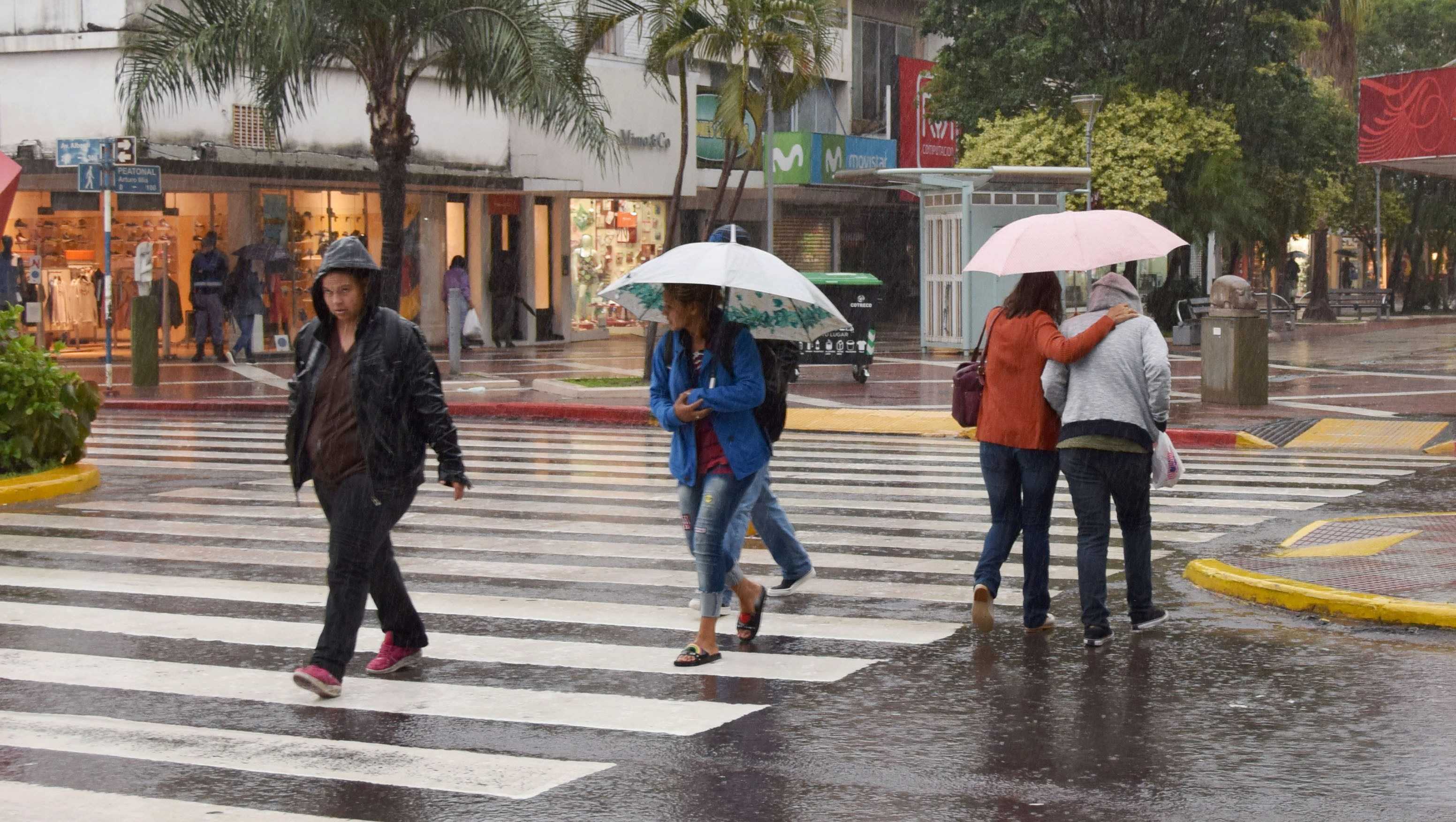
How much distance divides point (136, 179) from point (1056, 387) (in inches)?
708

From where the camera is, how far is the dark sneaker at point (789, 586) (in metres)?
9.20

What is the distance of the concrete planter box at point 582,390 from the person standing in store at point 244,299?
8273mm

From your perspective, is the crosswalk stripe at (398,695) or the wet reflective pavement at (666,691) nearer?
the wet reflective pavement at (666,691)

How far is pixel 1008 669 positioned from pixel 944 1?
3635 centimetres

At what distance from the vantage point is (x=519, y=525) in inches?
474

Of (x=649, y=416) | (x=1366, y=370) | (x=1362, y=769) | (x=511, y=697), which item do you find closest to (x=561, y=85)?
(x=649, y=416)

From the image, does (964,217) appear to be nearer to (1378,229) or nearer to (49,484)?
(49,484)

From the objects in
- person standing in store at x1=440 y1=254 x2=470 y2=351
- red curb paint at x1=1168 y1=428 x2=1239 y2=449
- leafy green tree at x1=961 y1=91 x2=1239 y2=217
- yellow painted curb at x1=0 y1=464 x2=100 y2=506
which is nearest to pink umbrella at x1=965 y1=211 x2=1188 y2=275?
yellow painted curb at x1=0 y1=464 x2=100 y2=506

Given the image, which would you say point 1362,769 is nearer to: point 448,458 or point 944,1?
point 448,458

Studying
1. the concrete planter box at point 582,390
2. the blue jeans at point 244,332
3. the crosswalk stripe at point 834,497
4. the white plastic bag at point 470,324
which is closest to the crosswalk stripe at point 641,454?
the crosswalk stripe at point 834,497

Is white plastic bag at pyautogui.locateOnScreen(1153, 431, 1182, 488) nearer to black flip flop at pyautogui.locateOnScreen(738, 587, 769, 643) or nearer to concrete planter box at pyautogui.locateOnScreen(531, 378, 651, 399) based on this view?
black flip flop at pyautogui.locateOnScreen(738, 587, 769, 643)

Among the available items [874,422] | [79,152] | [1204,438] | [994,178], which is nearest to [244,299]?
[79,152]

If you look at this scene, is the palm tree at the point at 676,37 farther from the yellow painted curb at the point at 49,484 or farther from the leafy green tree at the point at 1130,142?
the leafy green tree at the point at 1130,142

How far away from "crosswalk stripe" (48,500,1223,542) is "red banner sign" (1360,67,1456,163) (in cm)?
2323
